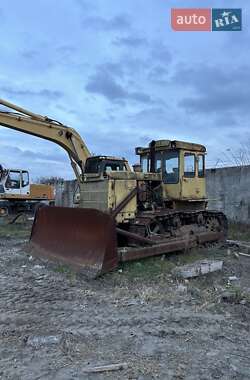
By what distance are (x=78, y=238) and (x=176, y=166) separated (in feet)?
11.3

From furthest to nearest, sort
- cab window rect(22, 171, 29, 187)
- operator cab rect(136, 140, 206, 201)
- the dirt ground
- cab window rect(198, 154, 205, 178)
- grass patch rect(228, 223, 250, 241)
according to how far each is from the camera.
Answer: cab window rect(22, 171, 29, 187) < grass patch rect(228, 223, 250, 241) < cab window rect(198, 154, 205, 178) < operator cab rect(136, 140, 206, 201) < the dirt ground

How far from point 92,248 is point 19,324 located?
9.80ft

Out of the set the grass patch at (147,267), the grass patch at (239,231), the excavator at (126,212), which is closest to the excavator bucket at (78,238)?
the excavator at (126,212)

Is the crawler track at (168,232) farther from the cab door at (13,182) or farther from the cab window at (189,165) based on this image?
the cab door at (13,182)

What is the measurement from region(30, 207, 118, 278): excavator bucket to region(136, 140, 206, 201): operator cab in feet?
9.35

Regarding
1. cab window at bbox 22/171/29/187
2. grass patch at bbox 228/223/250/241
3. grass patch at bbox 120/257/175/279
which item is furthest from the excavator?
cab window at bbox 22/171/29/187

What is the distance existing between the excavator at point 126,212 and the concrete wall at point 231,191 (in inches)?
129

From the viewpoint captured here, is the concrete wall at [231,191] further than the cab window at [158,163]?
Yes

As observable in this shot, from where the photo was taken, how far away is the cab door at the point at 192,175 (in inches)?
418

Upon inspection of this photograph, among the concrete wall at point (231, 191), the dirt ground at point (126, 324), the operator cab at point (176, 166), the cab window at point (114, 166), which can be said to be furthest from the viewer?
the concrete wall at point (231, 191)

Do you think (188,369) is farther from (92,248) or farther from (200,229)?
(200,229)

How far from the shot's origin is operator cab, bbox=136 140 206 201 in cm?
1054

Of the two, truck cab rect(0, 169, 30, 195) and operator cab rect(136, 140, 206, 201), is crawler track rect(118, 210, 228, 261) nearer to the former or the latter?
operator cab rect(136, 140, 206, 201)

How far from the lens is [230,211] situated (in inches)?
608
